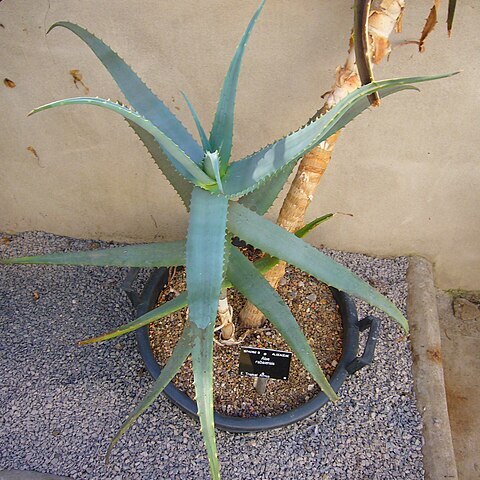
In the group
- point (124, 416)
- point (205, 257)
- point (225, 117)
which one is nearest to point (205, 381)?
point (205, 257)

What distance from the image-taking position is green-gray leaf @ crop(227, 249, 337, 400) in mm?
947

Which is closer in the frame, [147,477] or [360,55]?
[360,55]

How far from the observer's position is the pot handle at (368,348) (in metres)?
1.22

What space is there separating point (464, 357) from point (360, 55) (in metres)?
1.32

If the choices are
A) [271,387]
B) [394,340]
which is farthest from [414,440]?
[271,387]

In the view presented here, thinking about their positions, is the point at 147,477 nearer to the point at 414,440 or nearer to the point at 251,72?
the point at 414,440

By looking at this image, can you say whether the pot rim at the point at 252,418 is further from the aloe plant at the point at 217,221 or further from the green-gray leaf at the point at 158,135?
the green-gray leaf at the point at 158,135

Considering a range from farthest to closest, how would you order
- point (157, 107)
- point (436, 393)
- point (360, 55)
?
point (436, 393), point (157, 107), point (360, 55)

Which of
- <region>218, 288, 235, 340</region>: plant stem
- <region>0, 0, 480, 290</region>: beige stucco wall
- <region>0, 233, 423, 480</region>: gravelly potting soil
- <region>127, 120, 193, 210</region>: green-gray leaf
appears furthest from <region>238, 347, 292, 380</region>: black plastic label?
<region>0, 0, 480, 290</region>: beige stucco wall

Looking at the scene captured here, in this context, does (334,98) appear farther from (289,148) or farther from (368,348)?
(368,348)

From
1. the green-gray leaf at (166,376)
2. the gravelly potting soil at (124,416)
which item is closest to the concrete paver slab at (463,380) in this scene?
the gravelly potting soil at (124,416)

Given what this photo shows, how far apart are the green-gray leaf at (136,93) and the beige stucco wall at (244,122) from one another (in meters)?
0.35

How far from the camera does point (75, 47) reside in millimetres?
1279

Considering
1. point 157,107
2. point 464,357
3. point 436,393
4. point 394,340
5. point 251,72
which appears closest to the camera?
point 157,107
